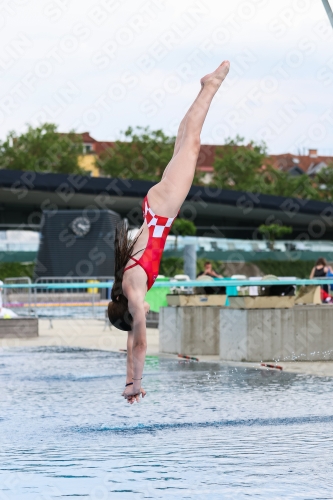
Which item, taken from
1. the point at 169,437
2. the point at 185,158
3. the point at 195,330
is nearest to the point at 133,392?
the point at 169,437

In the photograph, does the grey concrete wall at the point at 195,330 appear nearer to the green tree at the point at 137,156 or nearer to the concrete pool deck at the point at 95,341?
the concrete pool deck at the point at 95,341

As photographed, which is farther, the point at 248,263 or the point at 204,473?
the point at 248,263

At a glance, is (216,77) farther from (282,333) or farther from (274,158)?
(274,158)

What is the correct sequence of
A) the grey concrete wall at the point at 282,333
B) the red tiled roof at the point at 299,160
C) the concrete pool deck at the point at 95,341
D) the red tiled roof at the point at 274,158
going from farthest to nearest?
the red tiled roof at the point at 299,160
the red tiled roof at the point at 274,158
the grey concrete wall at the point at 282,333
the concrete pool deck at the point at 95,341

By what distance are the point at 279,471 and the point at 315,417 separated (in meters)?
2.58

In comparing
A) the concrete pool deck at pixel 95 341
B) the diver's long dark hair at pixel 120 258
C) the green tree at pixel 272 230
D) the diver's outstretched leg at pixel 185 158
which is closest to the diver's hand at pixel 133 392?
the diver's long dark hair at pixel 120 258

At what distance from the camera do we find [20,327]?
20.8 metres

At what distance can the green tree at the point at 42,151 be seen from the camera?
334ft

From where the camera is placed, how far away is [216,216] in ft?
268

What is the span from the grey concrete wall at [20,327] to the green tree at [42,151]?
8094cm

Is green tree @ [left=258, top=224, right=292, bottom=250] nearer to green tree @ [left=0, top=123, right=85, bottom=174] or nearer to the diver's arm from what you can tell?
green tree @ [left=0, top=123, right=85, bottom=174]

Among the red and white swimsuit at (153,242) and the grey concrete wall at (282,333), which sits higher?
the red and white swimsuit at (153,242)

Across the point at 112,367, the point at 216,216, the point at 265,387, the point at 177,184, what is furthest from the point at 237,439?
the point at 216,216

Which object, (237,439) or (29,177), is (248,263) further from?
(237,439)
